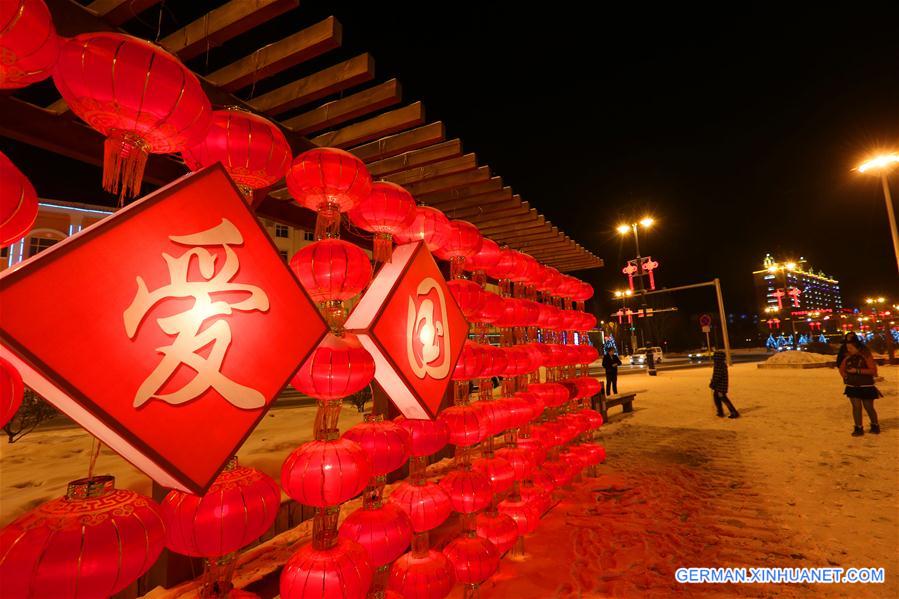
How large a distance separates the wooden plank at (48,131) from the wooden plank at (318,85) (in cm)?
111

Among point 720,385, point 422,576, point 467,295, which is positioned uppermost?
point 467,295

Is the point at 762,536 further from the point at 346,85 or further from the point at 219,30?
the point at 219,30

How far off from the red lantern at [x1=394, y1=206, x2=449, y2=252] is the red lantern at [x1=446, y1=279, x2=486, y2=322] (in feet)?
1.48

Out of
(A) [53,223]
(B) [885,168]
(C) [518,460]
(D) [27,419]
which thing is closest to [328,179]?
(C) [518,460]

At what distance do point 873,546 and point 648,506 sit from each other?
2190 millimetres

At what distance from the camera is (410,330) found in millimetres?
2695

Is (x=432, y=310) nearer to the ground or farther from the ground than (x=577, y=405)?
farther from the ground

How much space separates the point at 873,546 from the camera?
4074mm

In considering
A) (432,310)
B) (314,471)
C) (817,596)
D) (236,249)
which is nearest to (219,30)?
(236,249)

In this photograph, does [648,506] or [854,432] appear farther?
[854,432]

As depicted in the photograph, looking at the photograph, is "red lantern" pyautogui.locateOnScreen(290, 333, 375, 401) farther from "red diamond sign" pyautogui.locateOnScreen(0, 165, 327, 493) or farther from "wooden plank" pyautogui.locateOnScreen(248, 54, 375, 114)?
"wooden plank" pyautogui.locateOnScreen(248, 54, 375, 114)

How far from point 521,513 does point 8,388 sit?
4398 millimetres

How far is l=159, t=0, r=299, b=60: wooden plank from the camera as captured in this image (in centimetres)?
228

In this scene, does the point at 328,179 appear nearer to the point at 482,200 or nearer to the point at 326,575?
the point at 326,575
